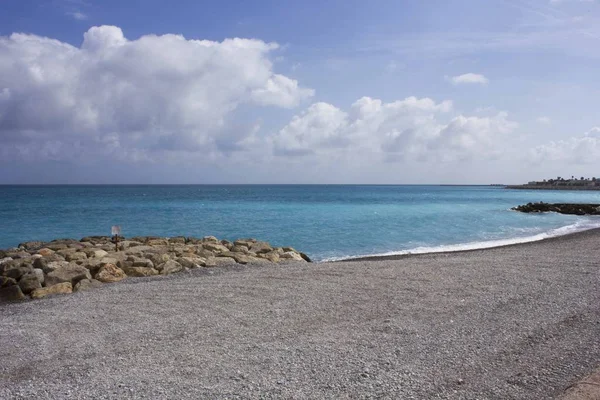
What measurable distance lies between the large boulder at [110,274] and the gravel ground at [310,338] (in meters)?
1.14

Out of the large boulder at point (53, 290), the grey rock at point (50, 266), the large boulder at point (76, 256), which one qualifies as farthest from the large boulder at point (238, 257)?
the large boulder at point (53, 290)

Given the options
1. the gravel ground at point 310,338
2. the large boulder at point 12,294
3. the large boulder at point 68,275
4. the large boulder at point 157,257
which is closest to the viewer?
the gravel ground at point 310,338

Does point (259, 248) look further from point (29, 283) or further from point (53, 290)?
point (29, 283)

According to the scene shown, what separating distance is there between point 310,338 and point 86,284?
6.59m

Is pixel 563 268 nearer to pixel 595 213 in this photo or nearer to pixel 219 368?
pixel 219 368

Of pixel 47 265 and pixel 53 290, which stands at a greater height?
pixel 47 265

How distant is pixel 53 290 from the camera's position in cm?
1050

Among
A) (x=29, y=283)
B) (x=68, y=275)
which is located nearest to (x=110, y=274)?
(x=68, y=275)

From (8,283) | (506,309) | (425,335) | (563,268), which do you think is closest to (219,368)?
(425,335)

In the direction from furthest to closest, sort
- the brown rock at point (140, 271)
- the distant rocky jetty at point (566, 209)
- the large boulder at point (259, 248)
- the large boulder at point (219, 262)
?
the distant rocky jetty at point (566, 209), the large boulder at point (259, 248), the large boulder at point (219, 262), the brown rock at point (140, 271)

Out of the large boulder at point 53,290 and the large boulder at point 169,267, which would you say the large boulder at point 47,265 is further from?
the large boulder at point 169,267

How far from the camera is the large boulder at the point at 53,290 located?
1034 centimetres

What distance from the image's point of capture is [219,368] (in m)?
Result: 5.58

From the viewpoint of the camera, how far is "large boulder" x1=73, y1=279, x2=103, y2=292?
10.7 meters
